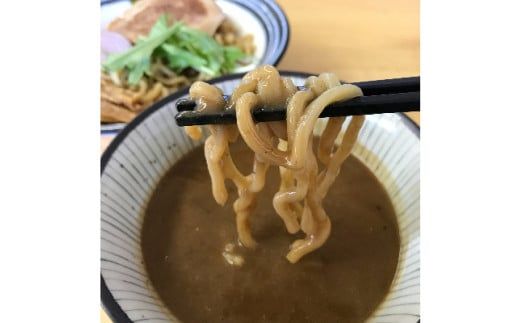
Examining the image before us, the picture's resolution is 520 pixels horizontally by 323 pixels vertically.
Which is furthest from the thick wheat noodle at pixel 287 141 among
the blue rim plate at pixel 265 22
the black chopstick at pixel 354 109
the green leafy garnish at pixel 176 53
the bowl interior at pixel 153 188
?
the green leafy garnish at pixel 176 53

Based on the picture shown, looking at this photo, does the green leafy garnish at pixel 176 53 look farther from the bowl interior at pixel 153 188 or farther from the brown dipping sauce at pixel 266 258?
the brown dipping sauce at pixel 266 258

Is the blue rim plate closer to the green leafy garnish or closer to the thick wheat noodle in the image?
the green leafy garnish

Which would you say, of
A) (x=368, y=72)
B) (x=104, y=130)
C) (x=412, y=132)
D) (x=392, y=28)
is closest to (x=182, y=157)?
(x=104, y=130)

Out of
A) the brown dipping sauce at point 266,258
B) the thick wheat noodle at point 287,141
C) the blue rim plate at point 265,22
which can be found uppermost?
the blue rim plate at point 265,22

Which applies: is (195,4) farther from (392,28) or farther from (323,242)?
(323,242)

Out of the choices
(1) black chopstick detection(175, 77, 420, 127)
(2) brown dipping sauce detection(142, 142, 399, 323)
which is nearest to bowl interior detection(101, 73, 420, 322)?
(2) brown dipping sauce detection(142, 142, 399, 323)

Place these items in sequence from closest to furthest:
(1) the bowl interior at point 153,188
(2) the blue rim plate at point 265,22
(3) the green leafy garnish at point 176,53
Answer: (1) the bowl interior at point 153,188 < (2) the blue rim plate at point 265,22 < (3) the green leafy garnish at point 176,53
